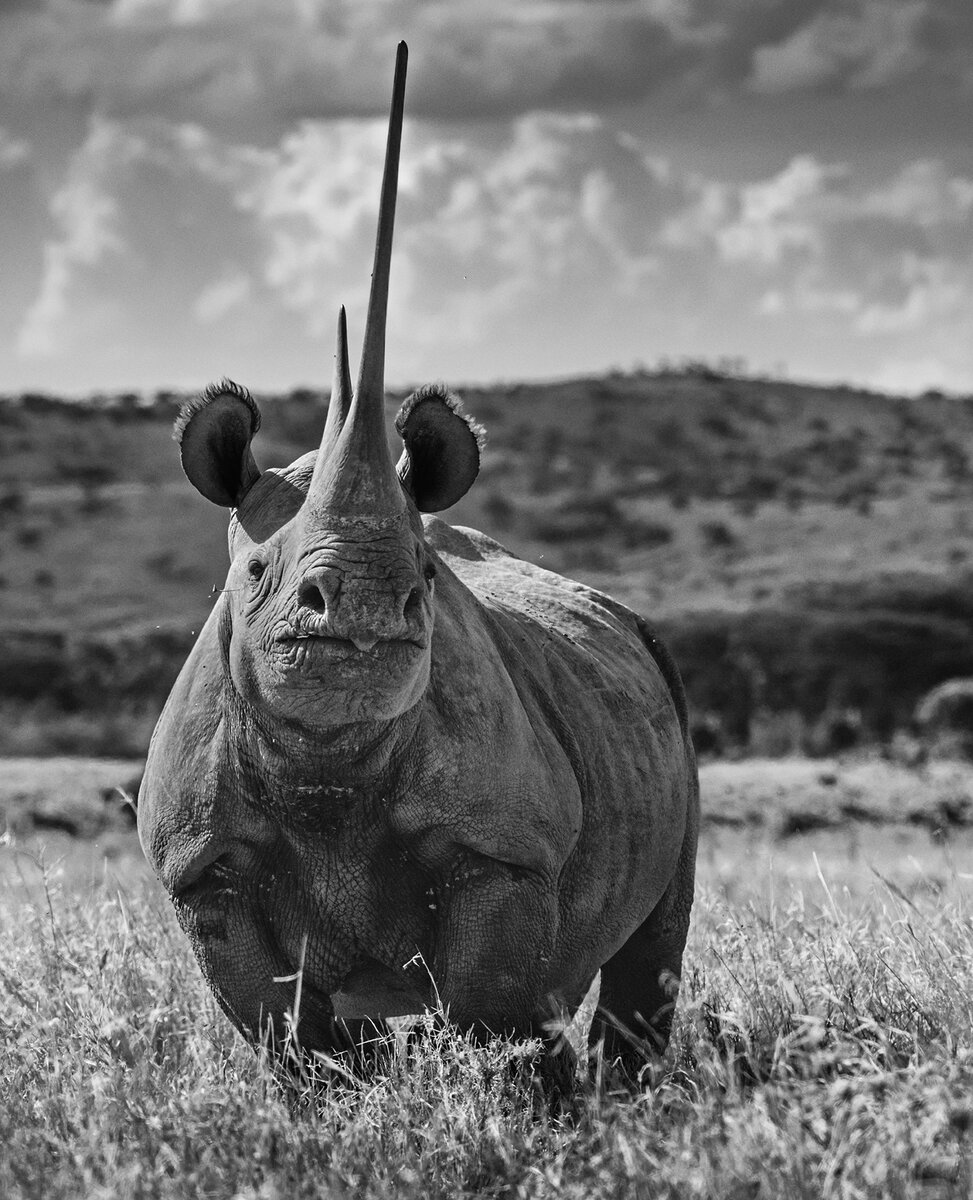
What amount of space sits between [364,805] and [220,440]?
1.14 m

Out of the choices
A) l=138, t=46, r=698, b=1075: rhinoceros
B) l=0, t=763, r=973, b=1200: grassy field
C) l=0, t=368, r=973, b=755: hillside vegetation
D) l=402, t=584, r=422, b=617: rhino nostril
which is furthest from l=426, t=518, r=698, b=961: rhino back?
l=0, t=368, r=973, b=755: hillside vegetation

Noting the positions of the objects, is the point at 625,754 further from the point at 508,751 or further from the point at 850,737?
the point at 850,737

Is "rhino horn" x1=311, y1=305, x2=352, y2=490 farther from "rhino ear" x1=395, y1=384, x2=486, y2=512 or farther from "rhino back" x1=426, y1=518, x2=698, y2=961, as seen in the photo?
"rhino back" x1=426, y1=518, x2=698, y2=961

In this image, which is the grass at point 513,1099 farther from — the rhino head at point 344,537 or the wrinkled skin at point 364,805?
the rhino head at point 344,537

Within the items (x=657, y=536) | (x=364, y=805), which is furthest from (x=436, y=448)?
(x=657, y=536)

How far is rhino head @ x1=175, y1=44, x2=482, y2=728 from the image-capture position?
13.3ft

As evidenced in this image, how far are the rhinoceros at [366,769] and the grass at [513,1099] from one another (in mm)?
259

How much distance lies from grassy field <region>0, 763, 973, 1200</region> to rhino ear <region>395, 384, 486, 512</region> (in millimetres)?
1501

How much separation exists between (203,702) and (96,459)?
1817 inches

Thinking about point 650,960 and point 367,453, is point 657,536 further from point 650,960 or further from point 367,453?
point 367,453

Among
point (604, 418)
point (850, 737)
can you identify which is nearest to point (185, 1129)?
point (850, 737)

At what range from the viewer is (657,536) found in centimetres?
4019

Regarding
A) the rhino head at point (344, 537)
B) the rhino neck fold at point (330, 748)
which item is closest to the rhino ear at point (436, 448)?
the rhino head at point (344, 537)

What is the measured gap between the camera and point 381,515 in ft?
13.9
